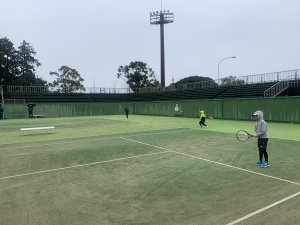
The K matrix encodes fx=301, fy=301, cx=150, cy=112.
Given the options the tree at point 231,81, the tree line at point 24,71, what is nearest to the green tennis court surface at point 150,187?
the tree at point 231,81

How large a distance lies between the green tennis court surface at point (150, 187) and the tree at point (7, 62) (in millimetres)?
69221

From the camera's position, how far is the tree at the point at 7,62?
244 feet

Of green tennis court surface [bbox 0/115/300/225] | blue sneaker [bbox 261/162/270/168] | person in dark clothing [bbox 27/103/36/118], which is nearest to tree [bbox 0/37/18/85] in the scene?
person in dark clothing [bbox 27/103/36/118]

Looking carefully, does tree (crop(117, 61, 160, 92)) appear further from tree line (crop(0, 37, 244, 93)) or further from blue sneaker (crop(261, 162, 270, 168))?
blue sneaker (crop(261, 162, 270, 168))

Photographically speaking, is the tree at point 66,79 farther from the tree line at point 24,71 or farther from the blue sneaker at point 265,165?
the blue sneaker at point 265,165

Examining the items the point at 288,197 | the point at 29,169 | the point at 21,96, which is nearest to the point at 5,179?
the point at 29,169

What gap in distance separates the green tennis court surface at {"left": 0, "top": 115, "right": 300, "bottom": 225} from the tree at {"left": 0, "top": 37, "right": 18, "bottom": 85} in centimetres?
6922

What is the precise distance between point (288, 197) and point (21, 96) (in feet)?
180

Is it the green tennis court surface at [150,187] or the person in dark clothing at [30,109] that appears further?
the person in dark clothing at [30,109]

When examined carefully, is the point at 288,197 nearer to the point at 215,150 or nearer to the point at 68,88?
the point at 215,150

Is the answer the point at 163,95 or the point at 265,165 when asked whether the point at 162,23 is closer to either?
the point at 163,95

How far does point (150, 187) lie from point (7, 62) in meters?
78.2

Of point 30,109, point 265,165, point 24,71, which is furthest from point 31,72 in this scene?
point 265,165

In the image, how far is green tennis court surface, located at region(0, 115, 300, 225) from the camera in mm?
5875
